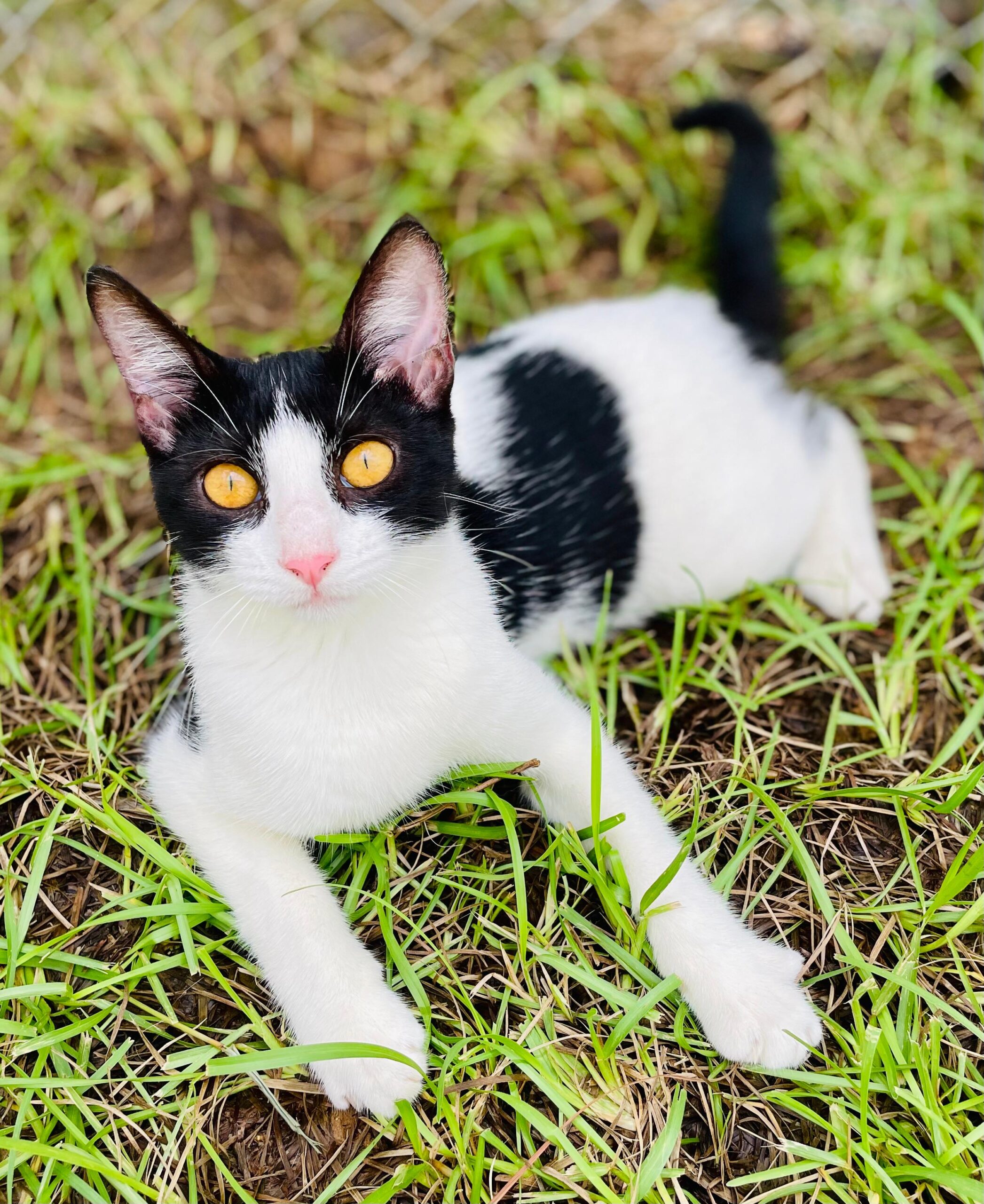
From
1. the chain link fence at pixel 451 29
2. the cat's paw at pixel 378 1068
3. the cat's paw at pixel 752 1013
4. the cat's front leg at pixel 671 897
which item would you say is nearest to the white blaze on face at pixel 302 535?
the cat's front leg at pixel 671 897

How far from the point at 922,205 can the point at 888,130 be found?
0.45 m

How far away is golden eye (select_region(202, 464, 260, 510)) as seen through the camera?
54.2 inches

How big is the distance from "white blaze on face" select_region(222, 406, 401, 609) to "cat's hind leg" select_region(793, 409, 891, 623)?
3.63ft

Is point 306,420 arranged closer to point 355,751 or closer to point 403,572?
point 403,572

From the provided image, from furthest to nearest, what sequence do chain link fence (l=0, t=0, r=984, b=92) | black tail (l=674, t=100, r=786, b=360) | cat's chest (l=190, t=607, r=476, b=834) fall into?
1. chain link fence (l=0, t=0, r=984, b=92)
2. black tail (l=674, t=100, r=786, b=360)
3. cat's chest (l=190, t=607, r=476, b=834)

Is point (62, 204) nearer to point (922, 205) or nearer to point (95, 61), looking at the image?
point (95, 61)

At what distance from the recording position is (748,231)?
2299 millimetres

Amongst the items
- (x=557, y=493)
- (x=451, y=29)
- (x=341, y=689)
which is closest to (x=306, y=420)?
(x=341, y=689)

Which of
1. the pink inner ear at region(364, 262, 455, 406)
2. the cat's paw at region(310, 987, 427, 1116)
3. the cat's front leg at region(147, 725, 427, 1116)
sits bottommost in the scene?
the cat's paw at region(310, 987, 427, 1116)

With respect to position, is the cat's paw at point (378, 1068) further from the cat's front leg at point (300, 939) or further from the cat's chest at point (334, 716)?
the cat's chest at point (334, 716)

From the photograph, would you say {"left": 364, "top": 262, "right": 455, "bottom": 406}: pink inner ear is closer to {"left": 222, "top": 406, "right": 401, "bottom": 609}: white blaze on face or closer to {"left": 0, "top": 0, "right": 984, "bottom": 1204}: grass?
{"left": 222, "top": 406, "right": 401, "bottom": 609}: white blaze on face

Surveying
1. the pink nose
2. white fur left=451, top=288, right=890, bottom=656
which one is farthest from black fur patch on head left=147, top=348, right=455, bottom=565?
white fur left=451, top=288, right=890, bottom=656

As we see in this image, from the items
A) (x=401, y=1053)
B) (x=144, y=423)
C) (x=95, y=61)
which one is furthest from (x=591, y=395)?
(x=95, y=61)

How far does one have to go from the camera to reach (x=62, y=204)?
2.91 meters
